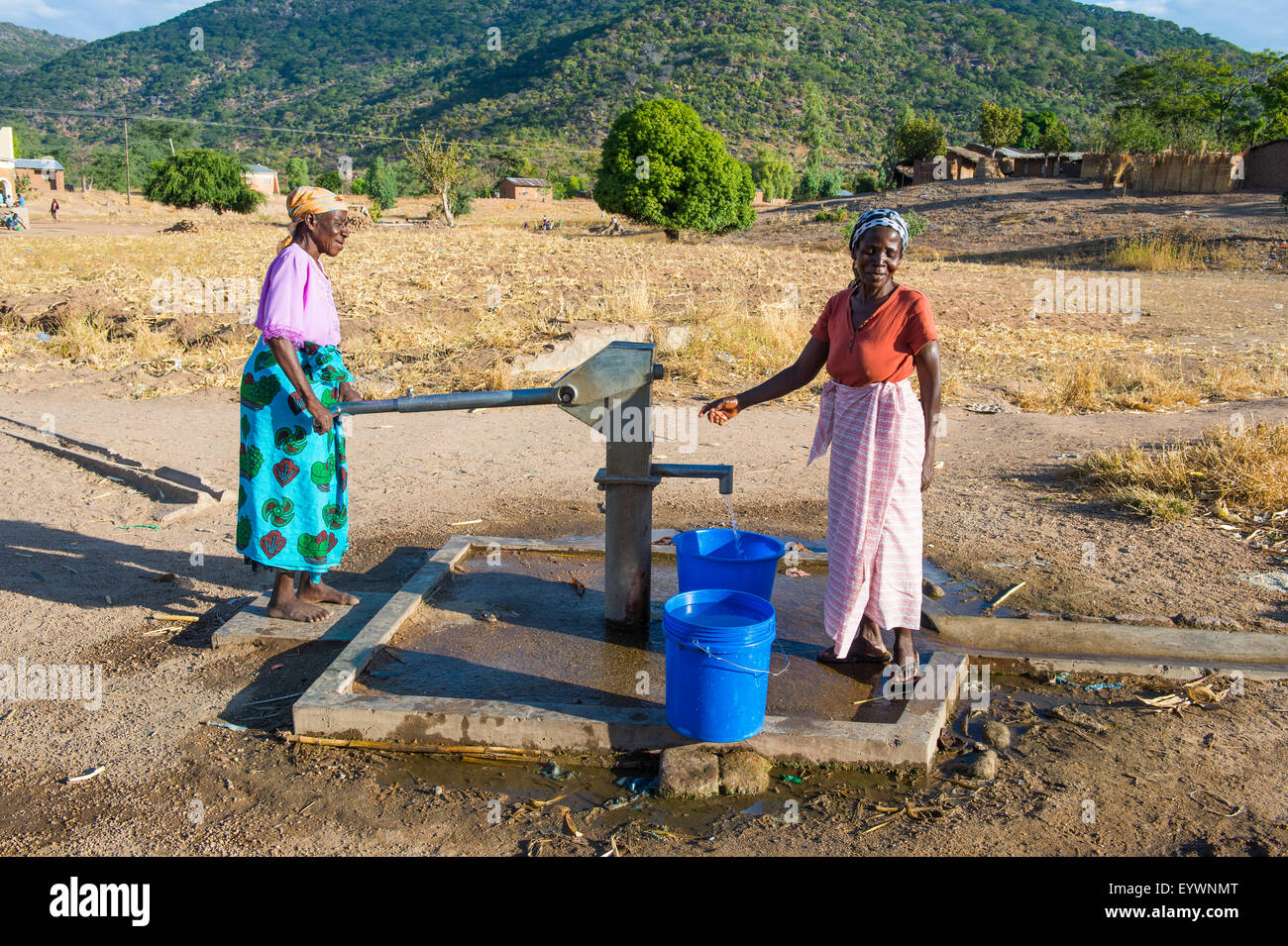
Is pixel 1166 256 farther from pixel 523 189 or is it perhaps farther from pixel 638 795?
pixel 523 189

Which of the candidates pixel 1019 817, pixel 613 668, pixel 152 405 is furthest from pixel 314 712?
pixel 152 405

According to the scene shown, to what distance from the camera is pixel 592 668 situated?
3.57 m

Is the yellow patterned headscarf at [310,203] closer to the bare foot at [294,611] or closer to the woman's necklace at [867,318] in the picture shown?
the bare foot at [294,611]

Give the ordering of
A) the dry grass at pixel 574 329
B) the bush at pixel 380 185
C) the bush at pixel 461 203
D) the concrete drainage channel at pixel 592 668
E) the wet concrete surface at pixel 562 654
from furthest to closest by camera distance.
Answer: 1. the bush at pixel 380 185
2. the bush at pixel 461 203
3. the dry grass at pixel 574 329
4. the wet concrete surface at pixel 562 654
5. the concrete drainage channel at pixel 592 668

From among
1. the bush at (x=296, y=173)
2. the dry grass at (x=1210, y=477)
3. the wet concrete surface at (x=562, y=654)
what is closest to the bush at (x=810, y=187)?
the bush at (x=296, y=173)

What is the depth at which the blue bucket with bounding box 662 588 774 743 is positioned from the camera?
110 inches

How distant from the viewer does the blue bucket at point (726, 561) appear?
353 centimetres

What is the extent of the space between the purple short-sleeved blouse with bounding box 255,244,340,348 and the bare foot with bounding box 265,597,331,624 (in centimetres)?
106

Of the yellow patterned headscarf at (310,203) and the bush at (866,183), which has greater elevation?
the bush at (866,183)

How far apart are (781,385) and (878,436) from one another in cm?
54

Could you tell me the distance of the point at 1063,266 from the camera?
21.2 metres

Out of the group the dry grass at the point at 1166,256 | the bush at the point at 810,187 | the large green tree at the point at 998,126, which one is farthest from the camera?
the large green tree at the point at 998,126

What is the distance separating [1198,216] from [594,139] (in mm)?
48307
